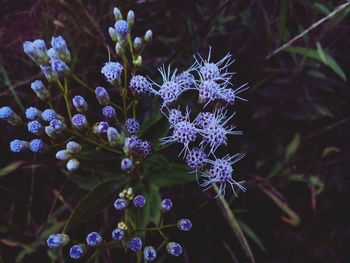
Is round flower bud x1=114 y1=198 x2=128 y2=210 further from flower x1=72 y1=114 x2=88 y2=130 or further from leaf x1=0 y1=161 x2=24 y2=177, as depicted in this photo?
leaf x1=0 y1=161 x2=24 y2=177

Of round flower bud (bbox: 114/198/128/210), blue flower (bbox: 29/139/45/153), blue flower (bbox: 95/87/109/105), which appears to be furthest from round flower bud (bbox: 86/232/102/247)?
blue flower (bbox: 95/87/109/105)

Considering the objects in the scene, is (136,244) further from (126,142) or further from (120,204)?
(126,142)

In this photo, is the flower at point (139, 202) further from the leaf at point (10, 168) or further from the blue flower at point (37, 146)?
the leaf at point (10, 168)

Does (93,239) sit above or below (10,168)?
below

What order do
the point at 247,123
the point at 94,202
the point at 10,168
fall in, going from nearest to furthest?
the point at 94,202, the point at 10,168, the point at 247,123

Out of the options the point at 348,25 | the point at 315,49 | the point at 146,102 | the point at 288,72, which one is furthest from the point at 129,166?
the point at 348,25

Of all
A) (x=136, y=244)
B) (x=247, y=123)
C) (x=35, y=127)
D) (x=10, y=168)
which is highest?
(x=10, y=168)

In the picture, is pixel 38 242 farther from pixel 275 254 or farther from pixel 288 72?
pixel 288 72

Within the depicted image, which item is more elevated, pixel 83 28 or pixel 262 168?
pixel 83 28

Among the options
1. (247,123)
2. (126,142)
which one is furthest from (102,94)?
(247,123)
